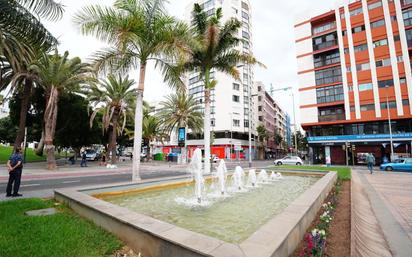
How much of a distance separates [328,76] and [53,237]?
46275 mm

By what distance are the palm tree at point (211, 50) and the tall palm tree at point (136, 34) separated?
2583 mm

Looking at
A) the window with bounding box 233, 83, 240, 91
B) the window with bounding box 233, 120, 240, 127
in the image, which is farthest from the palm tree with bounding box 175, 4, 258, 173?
the window with bounding box 233, 83, 240, 91

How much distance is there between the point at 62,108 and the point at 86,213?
29.0 meters

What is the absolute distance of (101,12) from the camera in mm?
11266

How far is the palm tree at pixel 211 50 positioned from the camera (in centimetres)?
1526

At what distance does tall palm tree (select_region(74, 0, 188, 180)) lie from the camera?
36.9 feet

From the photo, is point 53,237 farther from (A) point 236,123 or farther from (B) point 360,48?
(A) point 236,123

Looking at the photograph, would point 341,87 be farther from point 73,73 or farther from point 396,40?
point 73,73

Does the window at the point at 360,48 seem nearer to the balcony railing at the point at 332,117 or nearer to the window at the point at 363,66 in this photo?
the window at the point at 363,66

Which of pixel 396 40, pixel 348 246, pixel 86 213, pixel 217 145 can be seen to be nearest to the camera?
pixel 348 246

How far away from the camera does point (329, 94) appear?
4125cm

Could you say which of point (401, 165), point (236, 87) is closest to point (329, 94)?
point (401, 165)

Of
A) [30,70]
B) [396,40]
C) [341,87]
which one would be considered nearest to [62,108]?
[30,70]

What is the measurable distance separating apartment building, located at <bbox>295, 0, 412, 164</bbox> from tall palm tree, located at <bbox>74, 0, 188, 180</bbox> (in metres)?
31.9
